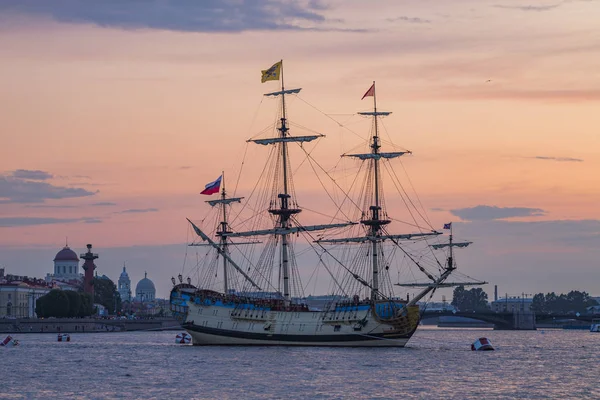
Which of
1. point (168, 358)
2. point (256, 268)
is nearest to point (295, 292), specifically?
point (256, 268)

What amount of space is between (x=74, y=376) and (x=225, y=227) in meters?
48.9

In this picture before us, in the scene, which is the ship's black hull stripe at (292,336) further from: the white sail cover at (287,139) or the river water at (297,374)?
the white sail cover at (287,139)

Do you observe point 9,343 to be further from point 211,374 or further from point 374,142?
point 211,374

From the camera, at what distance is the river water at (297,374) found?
2552 inches

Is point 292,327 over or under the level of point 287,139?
under

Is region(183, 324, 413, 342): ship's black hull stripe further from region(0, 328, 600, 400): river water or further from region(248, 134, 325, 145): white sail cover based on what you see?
region(248, 134, 325, 145): white sail cover

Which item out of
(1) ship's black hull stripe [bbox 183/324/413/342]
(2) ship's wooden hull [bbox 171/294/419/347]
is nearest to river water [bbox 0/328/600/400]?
(1) ship's black hull stripe [bbox 183/324/413/342]

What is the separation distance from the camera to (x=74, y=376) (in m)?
76.9

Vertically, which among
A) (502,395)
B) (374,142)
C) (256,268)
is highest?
(374,142)

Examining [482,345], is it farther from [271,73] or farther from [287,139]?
[271,73]

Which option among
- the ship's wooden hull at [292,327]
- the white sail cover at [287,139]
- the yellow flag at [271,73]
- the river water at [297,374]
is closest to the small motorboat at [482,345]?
the river water at [297,374]

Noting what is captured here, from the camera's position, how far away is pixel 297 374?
248 feet

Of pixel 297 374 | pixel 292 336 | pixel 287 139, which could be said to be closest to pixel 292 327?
pixel 292 336

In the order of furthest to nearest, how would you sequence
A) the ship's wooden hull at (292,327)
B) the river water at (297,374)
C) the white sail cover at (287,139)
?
the white sail cover at (287,139) → the ship's wooden hull at (292,327) → the river water at (297,374)
